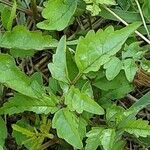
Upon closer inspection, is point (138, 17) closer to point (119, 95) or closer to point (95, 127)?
point (119, 95)

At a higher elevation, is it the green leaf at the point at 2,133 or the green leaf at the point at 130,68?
the green leaf at the point at 130,68

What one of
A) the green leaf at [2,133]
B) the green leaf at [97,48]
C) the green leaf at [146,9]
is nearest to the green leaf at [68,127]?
the green leaf at [97,48]

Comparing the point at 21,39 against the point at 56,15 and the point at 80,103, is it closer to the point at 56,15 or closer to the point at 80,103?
the point at 56,15

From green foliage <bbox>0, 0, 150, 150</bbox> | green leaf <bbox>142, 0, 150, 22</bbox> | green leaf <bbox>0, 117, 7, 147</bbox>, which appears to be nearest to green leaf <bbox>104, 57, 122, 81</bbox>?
green foliage <bbox>0, 0, 150, 150</bbox>

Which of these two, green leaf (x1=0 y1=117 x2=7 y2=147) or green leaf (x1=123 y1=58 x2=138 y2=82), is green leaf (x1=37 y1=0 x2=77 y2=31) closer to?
green leaf (x1=123 y1=58 x2=138 y2=82)

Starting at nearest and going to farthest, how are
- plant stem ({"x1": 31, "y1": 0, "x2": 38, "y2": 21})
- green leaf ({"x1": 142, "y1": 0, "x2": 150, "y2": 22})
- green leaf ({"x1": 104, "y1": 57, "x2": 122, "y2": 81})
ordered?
1. green leaf ({"x1": 104, "y1": 57, "x2": 122, "y2": 81})
2. green leaf ({"x1": 142, "y1": 0, "x2": 150, "y2": 22})
3. plant stem ({"x1": 31, "y1": 0, "x2": 38, "y2": 21})

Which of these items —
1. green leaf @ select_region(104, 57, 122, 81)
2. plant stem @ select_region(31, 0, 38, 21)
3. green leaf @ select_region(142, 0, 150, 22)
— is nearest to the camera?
green leaf @ select_region(104, 57, 122, 81)

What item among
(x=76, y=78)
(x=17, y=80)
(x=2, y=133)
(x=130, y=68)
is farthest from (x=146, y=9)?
(x=2, y=133)

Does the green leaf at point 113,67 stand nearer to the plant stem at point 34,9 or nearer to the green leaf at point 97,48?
the green leaf at point 97,48

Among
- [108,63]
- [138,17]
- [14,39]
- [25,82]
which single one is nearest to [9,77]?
[25,82]
